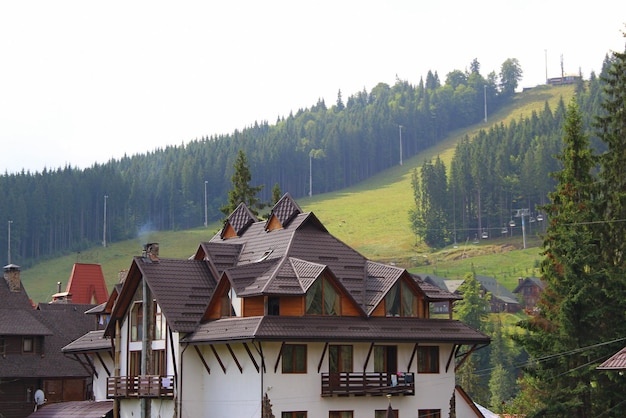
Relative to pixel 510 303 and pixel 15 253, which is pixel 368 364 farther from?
pixel 15 253

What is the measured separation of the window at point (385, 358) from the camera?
52666 millimetres

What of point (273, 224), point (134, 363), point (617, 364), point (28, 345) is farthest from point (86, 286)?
point (617, 364)

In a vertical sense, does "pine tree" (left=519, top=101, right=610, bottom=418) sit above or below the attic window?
below

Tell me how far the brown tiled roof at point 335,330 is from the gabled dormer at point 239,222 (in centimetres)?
1022

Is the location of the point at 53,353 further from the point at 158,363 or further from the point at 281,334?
the point at 281,334

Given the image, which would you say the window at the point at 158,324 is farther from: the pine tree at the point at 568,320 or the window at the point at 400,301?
the pine tree at the point at 568,320

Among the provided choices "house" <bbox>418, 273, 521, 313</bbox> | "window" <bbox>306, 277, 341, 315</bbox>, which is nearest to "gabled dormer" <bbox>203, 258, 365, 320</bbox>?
"window" <bbox>306, 277, 341, 315</bbox>

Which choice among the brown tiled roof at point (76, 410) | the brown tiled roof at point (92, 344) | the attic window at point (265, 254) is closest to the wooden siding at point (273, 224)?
the attic window at point (265, 254)

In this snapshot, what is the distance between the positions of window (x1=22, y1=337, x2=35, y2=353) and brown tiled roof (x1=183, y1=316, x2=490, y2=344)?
22.1 meters

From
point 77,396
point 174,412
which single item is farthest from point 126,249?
point 174,412

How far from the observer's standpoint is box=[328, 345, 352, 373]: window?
50812mm

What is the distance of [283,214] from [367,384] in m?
11.3

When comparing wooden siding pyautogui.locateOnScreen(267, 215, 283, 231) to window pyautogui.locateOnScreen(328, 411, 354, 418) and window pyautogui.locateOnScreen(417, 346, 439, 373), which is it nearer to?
window pyautogui.locateOnScreen(417, 346, 439, 373)

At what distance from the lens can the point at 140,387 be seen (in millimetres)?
54281
